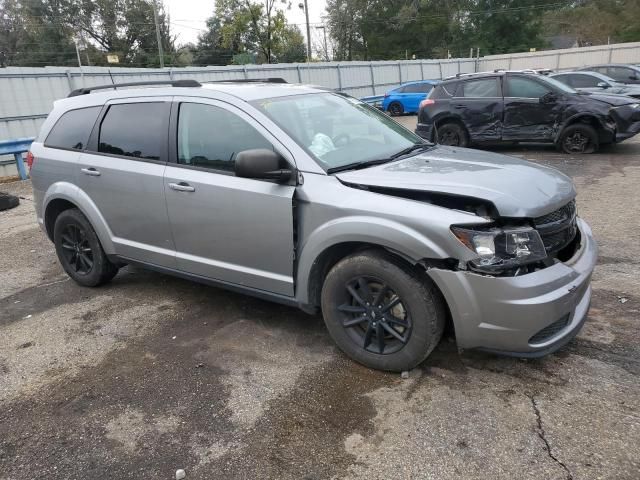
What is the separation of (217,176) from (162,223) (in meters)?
0.72

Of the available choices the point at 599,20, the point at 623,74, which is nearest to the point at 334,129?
the point at 623,74

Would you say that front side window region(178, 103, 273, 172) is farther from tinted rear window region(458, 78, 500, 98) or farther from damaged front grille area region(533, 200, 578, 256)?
tinted rear window region(458, 78, 500, 98)

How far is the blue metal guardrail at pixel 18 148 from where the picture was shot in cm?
1050

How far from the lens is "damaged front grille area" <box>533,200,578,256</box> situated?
2.92 metres

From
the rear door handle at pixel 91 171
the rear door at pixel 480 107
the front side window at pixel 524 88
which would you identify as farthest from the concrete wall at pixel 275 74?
the rear door handle at pixel 91 171

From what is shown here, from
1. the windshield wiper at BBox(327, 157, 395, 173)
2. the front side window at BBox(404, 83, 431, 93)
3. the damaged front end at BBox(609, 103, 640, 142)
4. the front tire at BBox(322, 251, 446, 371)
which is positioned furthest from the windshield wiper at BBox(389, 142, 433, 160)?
the front side window at BBox(404, 83, 431, 93)

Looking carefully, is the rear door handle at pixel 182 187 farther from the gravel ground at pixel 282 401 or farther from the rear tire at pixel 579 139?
the rear tire at pixel 579 139

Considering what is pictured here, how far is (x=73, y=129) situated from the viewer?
4.73 metres

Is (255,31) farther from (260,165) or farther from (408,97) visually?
(260,165)

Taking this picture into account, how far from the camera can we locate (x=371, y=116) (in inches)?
167

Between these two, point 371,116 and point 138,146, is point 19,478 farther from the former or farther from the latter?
point 371,116

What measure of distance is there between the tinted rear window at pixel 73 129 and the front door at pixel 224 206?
1146 mm

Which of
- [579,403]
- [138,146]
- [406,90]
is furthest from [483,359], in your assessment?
[406,90]

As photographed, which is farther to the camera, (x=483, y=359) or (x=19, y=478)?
(x=483, y=359)
